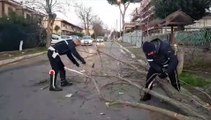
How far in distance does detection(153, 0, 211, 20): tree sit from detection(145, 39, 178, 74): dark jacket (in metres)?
20.3

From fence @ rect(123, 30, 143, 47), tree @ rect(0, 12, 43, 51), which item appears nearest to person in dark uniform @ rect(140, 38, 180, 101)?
tree @ rect(0, 12, 43, 51)

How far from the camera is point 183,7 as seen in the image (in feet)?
90.5

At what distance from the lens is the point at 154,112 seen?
24.0ft

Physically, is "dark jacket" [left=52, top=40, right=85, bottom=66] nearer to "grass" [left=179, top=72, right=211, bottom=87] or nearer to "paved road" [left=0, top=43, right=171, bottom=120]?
"paved road" [left=0, top=43, right=171, bottom=120]

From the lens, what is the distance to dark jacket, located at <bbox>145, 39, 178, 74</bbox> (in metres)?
7.52

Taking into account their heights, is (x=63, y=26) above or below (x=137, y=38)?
above

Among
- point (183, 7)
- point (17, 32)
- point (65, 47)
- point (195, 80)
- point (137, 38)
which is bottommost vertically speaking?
point (195, 80)

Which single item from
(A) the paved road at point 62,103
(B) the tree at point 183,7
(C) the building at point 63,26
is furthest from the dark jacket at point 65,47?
(C) the building at point 63,26

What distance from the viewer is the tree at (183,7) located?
27391 mm

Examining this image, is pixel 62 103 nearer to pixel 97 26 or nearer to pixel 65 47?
pixel 65 47

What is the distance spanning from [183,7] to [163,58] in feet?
68.2

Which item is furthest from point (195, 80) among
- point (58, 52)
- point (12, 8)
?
point (12, 8)

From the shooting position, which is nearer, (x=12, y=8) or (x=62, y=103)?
(x=62, y=103)

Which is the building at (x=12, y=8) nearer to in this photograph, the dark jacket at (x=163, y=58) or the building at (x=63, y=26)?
the building at (x=63, y=26)
